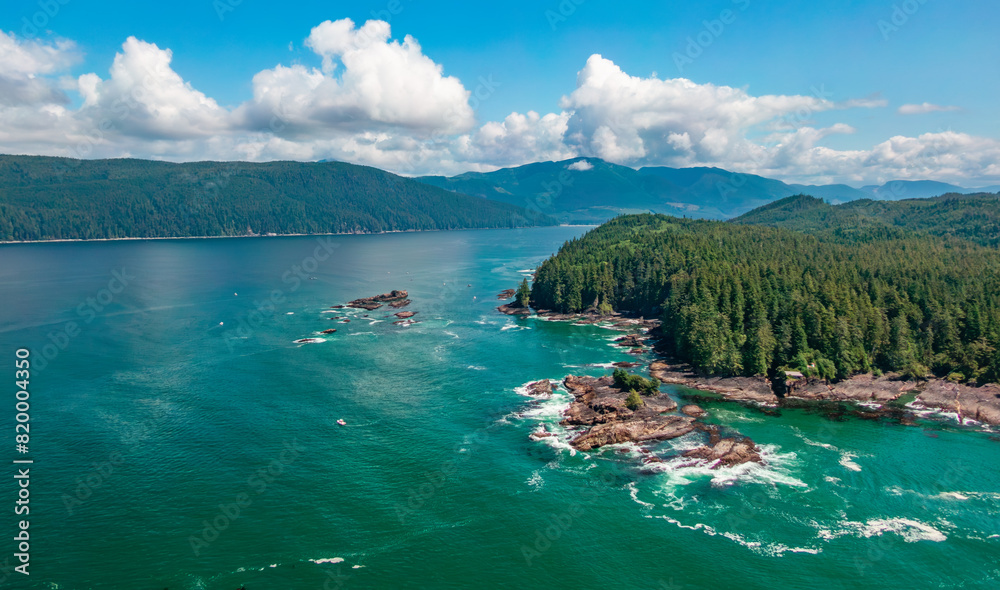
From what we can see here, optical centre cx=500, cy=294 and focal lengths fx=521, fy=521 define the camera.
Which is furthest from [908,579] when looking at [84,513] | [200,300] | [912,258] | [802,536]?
[200,300]

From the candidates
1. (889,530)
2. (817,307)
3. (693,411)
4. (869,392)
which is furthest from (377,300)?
(889,530)

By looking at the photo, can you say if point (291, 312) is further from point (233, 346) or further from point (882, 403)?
point (882, 403)

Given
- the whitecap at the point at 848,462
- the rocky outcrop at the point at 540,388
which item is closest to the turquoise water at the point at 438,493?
the whitecap at the point at 848,462

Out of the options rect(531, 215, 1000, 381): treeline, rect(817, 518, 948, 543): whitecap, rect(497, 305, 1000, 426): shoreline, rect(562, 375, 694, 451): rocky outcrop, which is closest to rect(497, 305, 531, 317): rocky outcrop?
rect(531, 215, 1000, 381): treeline

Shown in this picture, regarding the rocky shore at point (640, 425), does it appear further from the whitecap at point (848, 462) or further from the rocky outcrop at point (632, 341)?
the rocky outcrop at point (632, 341)

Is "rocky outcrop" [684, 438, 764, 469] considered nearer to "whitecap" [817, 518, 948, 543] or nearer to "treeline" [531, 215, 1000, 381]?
"whitecap" [817, 518, 948, 543]

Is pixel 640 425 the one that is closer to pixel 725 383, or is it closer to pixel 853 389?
pixel 725 383
